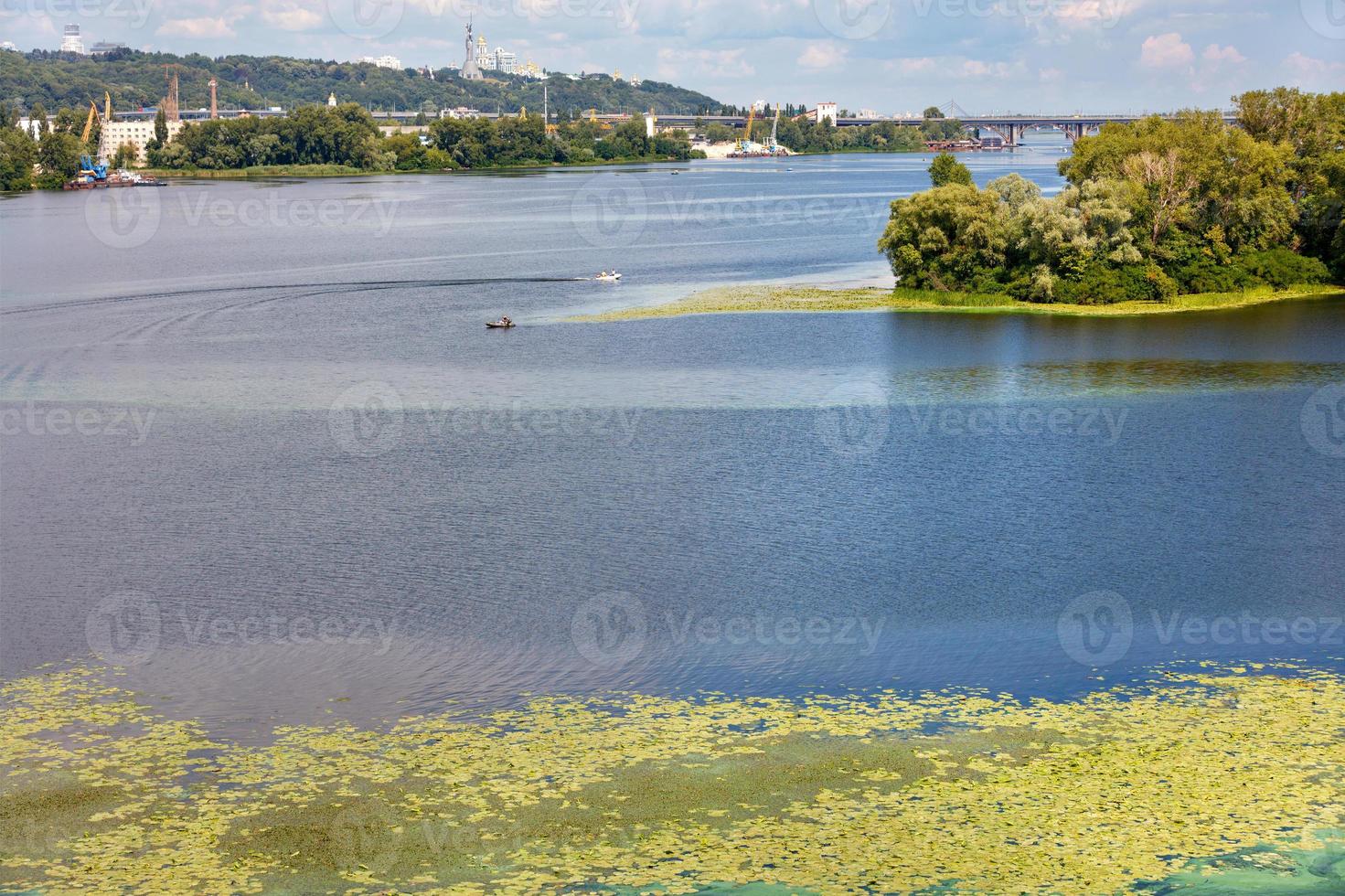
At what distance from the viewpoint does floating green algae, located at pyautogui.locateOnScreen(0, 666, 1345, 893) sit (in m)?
25.4

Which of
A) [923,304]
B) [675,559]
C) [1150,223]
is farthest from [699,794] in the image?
[1150,223]

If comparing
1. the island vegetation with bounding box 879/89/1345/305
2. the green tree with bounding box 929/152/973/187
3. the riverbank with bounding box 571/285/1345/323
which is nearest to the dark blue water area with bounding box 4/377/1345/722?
the riverbank with bounding box 571/285/1345/323

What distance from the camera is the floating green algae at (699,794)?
25391 mm

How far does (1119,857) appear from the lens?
1011 inches

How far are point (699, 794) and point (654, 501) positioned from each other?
68.5ft

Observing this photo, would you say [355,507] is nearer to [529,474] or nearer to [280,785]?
[529,474]

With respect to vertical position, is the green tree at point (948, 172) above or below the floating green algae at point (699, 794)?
above

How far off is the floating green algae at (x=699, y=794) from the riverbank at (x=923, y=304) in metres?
56.4

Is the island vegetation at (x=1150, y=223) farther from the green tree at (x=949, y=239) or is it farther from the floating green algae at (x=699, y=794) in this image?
the floating green algae at (x=699, y=794)

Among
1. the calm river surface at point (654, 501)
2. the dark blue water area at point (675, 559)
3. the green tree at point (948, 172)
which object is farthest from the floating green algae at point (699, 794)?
the green tree at point (948, 172)

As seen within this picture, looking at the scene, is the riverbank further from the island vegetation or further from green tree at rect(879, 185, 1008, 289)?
green tree at rect(879, 185, 1008, 289)

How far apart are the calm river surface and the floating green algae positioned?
5.76ft

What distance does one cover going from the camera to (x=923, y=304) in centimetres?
9019

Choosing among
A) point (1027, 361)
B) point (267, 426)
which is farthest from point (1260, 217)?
point (267, 426)
